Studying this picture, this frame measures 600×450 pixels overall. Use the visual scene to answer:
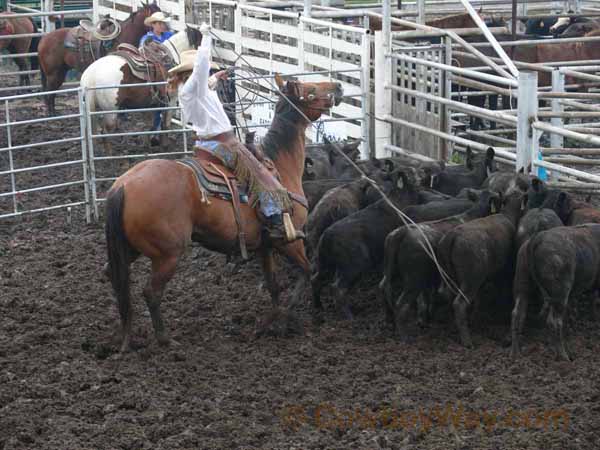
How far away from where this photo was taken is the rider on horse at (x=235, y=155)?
8.20 meters

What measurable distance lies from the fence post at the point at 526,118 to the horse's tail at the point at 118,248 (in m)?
4.13

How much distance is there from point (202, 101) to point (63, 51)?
1062cm

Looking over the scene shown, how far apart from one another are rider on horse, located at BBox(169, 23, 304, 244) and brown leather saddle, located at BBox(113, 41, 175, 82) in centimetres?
658

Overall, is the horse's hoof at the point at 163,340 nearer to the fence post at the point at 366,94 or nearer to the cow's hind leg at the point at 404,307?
the cow's hind leg at the point at 404,307

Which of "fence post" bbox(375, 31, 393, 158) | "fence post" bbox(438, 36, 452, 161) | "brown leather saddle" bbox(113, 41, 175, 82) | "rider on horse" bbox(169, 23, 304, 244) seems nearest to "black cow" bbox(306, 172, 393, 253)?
"rider on horse" bbox(169, 23, 304, 244)

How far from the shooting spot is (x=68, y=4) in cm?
2617

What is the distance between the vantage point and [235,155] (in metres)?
8.36

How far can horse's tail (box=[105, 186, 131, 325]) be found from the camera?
7707 mm

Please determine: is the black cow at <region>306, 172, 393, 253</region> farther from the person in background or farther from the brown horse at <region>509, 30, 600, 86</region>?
the person in background

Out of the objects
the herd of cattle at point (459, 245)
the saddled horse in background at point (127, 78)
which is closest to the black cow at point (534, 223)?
the herd of cattle at point (459, 245)

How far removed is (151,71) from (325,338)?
25.3 ft

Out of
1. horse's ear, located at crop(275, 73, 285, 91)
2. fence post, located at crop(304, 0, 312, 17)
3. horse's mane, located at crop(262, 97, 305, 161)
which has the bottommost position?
horse's mane, located at crop(262, 97, 305, 161)

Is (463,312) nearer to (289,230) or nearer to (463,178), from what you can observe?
(289,230)

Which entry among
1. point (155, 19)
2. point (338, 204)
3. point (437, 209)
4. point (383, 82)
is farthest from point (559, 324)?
point (155, 19)
